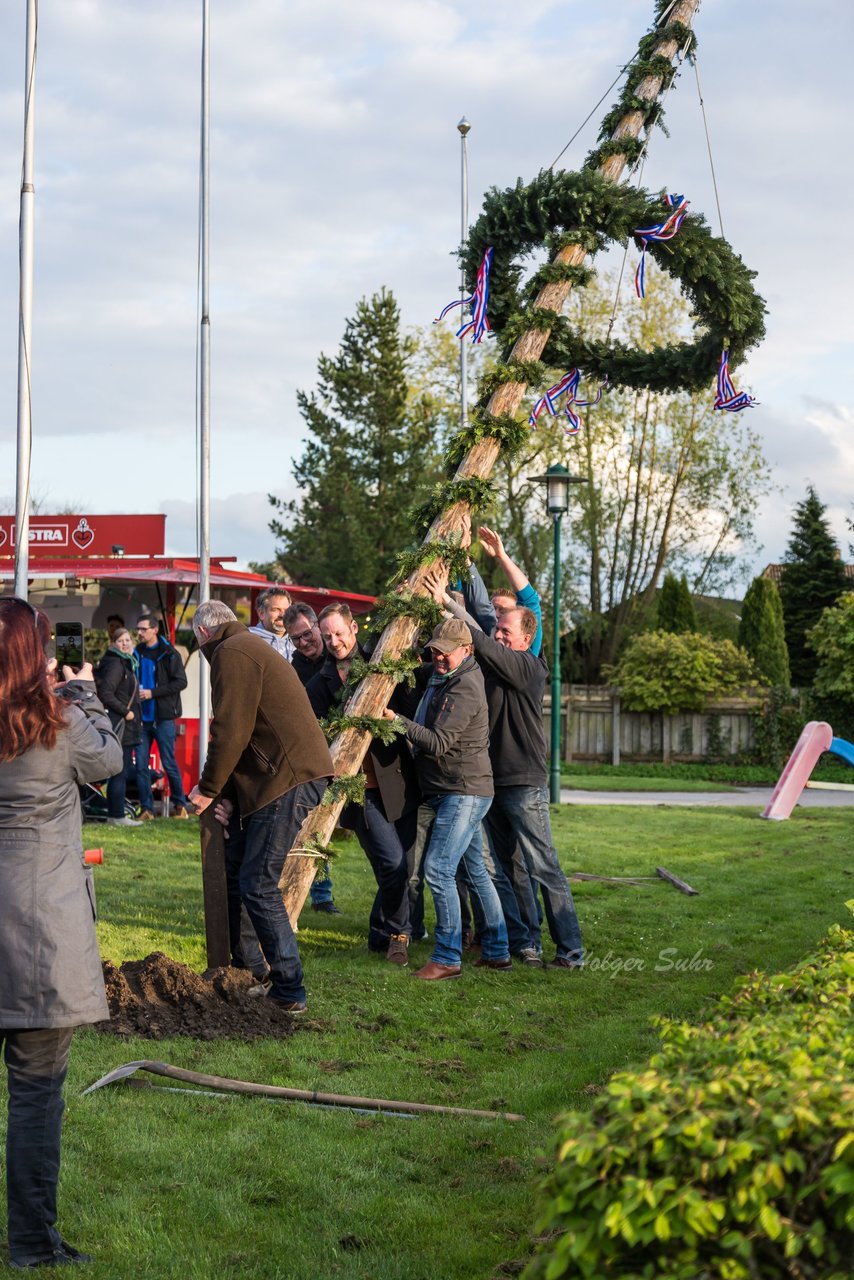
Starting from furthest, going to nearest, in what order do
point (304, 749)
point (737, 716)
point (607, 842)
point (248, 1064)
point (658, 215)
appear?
point (737, 716) → point (607, 842) → point (658, 215) → point (304, 749) → point (248, 1064)

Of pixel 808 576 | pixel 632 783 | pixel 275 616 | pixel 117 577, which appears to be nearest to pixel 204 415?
pixel 117 577

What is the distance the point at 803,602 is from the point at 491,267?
36763 mm

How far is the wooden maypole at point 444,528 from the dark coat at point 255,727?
123 centimetres

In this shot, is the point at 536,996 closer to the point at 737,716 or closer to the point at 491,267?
the point at 491,267

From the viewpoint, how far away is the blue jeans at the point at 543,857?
824cm

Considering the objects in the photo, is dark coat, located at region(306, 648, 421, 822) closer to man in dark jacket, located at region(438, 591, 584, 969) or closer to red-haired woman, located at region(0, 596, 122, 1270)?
man in dark jacket, located at region(438, 591, 584, 969)

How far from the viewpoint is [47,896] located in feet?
13.3

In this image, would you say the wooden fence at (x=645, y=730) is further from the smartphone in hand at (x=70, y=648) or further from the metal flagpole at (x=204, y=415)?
the smartphone in hand at (x=70, y=648)

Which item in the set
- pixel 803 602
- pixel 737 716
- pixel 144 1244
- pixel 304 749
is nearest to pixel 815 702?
pixel 737 716

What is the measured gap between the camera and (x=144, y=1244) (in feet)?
13.5

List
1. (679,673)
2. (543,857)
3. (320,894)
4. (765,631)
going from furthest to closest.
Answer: (765,631) → (679,673) → (320,894) → (543,857)

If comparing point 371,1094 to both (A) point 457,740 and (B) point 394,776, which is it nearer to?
(A) point 457,740

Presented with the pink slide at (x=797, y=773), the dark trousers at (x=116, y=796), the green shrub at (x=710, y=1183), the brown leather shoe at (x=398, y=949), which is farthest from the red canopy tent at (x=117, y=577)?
the green shrub at (x=710, y=1183)

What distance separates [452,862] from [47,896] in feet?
13.4
